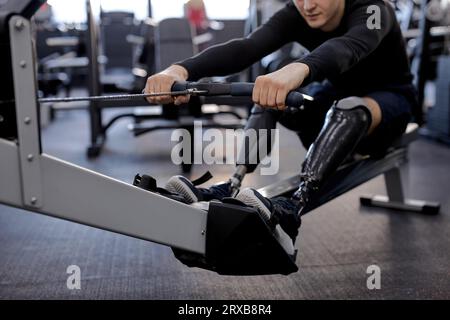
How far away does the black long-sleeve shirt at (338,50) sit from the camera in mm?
1333

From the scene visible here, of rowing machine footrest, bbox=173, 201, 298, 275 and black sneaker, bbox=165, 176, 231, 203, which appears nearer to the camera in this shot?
rowing machine footrest, bbox=173, 201, 298, 275

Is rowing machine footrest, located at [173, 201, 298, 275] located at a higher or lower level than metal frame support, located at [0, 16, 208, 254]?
lower

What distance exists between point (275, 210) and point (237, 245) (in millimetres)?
134

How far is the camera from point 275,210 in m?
1.29

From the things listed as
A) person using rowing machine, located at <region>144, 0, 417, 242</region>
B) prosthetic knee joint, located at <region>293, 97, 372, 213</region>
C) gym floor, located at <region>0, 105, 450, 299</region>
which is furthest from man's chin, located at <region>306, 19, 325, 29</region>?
gym floor, located at <region>0, 105, 450, 299</region>

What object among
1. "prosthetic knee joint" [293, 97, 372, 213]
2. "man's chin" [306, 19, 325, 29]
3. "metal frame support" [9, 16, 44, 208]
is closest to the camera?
"metal frame support" [9, 16, 44, 208]

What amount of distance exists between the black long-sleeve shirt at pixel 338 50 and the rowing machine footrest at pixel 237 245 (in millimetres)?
338

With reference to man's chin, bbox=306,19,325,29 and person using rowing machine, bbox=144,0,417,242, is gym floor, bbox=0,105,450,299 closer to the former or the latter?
person using rowing machine, bbox=144,0,417,242

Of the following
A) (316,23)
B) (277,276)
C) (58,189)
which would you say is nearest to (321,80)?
(316,23)

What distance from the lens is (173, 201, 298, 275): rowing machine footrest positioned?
1192 mm

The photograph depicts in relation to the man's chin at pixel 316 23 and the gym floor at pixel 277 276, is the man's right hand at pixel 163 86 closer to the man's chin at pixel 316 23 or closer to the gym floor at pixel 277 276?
the gym floor at pixel 277 276

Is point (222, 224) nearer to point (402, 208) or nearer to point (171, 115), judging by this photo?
point (402, 208)

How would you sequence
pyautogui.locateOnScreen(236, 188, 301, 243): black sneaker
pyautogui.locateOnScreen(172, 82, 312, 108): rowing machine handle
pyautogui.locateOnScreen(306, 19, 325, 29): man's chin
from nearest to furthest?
pyautogui.locateOnScreen(172, 82, 312, 108): rowing machine handle → pyautogui.locateOnScreen(236, 188, 301, 243): black sneaker → pyautogui.locateOnScreen(306, 19, 325, 29): man's chin
